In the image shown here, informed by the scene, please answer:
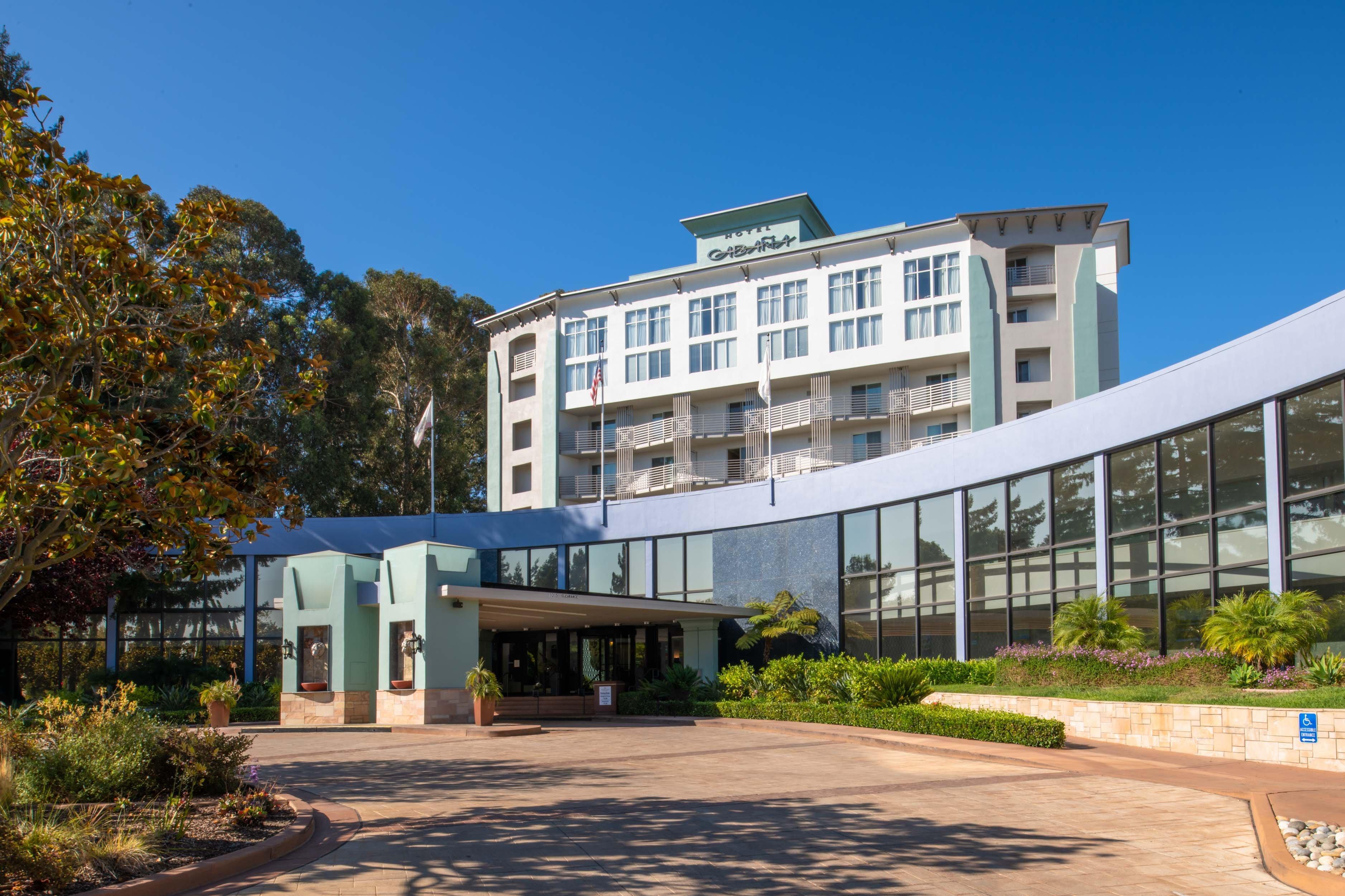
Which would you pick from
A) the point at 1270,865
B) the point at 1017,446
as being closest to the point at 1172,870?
the point at 1270,865

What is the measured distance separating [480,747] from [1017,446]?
13879 millimetres

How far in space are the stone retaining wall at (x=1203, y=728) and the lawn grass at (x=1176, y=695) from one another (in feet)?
0.50

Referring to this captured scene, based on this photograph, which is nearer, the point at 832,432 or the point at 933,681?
the point at 933,681

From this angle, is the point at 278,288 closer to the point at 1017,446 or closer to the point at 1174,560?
the point at 1017,446

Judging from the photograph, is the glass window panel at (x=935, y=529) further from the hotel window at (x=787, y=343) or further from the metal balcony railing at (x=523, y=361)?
the metal balcony railing at (x=523, y=361)

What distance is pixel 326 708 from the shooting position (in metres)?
26.9

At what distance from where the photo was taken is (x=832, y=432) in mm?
47281

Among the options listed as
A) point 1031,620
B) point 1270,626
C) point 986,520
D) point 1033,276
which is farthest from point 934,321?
point 1270,626

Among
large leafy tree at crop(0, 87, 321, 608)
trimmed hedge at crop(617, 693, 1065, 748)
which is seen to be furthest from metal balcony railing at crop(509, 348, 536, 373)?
large leafy tree at crop(0, 87, 321, 608)

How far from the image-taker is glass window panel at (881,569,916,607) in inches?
1086

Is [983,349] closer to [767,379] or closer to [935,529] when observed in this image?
[767,379]

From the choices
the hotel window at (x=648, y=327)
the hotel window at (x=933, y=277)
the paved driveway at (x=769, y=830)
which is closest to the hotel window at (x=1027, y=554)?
the paved driveway at (x=769, y=830)

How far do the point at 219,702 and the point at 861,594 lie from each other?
16134 mm

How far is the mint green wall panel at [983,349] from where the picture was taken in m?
42.9
